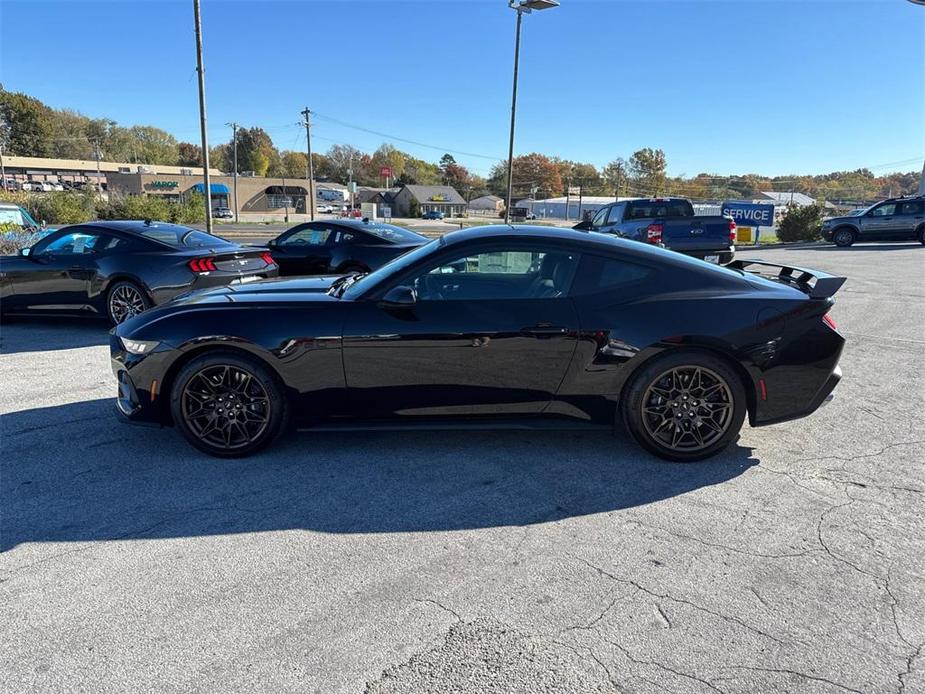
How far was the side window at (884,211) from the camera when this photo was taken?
22797mm

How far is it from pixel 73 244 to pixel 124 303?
42.3 inches

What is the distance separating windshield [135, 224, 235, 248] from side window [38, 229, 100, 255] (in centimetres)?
58

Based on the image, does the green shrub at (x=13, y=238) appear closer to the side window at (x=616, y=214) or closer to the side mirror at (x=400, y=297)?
the side mirror at (x=400, y=297)

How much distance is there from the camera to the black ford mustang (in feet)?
12.9

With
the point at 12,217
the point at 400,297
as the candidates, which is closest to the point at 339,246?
the point at 400,297

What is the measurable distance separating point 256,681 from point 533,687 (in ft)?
3.18

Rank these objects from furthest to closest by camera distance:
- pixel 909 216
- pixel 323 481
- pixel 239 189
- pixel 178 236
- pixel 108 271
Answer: pixel 239 189 → pixel 909 216 → pixel 178 236 → pixel 108 271 → pixel 323 481

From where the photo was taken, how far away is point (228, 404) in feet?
13.2

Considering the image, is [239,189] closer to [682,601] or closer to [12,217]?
[12,217]

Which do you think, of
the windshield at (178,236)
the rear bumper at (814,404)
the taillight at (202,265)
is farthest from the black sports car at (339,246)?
the rear bumper at (814,404)

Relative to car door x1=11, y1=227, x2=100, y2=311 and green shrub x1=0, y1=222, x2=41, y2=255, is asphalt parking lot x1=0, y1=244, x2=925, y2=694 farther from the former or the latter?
green shrub x1=0, y1=222, x2=41, y2=255

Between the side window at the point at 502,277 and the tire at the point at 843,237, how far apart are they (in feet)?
78.5

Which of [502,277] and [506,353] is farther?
[502,277]

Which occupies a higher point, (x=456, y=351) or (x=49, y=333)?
(x=456, y=351)
